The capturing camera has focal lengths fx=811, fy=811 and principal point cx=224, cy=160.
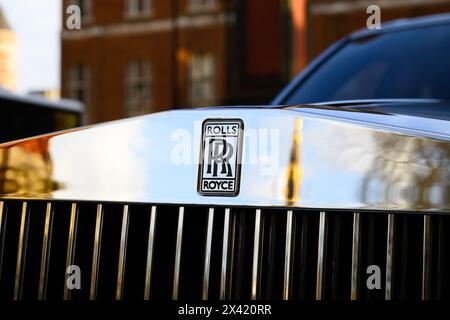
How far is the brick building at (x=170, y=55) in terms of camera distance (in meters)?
27.4

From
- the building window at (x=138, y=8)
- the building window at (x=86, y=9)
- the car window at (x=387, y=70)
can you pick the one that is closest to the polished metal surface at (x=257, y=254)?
the car window at (x=387, y=70)

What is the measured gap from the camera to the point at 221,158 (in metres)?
1.54

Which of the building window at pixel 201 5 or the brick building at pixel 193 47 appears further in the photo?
the building window at pixel 201 5

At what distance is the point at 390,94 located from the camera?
273 cm

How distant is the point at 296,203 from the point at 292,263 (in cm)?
11

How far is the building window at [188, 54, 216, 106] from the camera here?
2997 cm

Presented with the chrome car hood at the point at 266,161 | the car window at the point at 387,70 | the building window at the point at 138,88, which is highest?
the building window at the point at 138,88

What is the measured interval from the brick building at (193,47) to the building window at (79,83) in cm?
4

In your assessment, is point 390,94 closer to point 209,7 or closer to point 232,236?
point 232,236

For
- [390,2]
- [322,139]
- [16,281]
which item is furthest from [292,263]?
[390,2]

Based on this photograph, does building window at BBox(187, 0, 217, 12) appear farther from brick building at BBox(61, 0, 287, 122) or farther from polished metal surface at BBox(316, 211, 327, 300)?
polished metal surface at BBox(316, 211, 327, 300)

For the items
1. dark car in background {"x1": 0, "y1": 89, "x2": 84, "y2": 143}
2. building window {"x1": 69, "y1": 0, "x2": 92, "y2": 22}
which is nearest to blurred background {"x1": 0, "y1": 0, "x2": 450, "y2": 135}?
building window {"x1": 69, "y1": 0, "x2": 92, "y2": 22}

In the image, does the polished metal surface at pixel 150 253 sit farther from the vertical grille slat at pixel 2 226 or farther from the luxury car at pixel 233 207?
the vertical grille slat at pixel 2 226

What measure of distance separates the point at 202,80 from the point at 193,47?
1268mm
